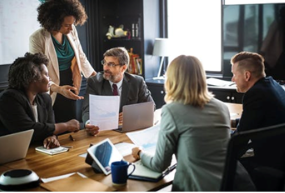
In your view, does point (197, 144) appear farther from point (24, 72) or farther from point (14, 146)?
point (24, 72)

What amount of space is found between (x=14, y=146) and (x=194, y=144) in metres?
0.98

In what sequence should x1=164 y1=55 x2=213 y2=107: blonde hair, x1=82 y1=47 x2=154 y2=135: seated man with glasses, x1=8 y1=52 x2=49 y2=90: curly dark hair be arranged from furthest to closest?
x1=82 y1=47 x2=154 y2=135: seated man with glasses → x1=8 y1=52 x2=49 y2=90: curly dark hair → x1=164 y1=55 x2=213 y2=107: blonde hair

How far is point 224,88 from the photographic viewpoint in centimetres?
463

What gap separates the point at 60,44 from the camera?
388cm

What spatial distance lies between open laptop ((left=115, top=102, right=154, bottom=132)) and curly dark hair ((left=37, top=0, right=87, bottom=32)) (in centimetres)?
124

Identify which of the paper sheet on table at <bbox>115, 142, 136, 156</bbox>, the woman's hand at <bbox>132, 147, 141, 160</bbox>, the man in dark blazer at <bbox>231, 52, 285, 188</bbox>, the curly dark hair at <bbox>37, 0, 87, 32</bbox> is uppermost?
the curly dark hair at <bbox>37, 0, 87, 32</bbox>

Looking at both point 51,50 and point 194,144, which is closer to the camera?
point 194,144

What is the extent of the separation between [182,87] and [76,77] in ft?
6.92

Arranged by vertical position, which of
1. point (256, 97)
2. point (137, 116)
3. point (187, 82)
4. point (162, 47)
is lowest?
point (137, 116)

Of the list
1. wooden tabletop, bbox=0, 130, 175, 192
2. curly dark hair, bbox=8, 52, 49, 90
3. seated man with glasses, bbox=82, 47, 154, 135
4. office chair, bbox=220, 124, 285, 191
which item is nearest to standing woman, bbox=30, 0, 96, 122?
seated man with glasses, bbox=82, 47, 154, 135

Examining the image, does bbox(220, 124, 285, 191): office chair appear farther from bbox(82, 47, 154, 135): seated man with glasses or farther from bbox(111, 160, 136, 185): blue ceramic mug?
bbox(82, 47, 154, 135): seated man with glasses

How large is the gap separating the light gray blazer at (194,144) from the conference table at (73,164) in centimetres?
13

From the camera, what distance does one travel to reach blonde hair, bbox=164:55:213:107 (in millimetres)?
2066

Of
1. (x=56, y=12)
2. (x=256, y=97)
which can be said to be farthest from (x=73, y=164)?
(x=56, y=12)
